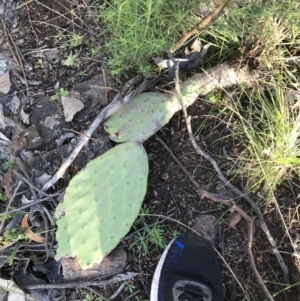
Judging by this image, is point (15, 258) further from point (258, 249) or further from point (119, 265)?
point (258, 249)

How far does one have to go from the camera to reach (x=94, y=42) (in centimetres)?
179

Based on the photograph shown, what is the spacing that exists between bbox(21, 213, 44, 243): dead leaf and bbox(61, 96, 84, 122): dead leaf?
0.38m

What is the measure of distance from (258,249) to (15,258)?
84 centimetres

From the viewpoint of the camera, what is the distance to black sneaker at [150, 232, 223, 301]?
62.9 inches

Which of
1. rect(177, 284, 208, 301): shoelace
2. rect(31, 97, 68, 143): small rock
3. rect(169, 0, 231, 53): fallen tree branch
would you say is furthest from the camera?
rect(31, 97, 68, 143): small rock

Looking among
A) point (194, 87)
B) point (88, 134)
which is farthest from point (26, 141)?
point (194, 87)

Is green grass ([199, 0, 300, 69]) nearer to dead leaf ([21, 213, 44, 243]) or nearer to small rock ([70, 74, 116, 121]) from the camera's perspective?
small rock ([70, 74, 116, 121])

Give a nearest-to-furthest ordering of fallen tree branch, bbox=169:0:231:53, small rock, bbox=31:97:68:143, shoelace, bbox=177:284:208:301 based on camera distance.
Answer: fallen tree branch, bbox=169:0:231:53, shoelace, bbox=177:284:208:301, small rock, bbox=31:97:68:143

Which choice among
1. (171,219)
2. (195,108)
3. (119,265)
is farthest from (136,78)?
(119,265)

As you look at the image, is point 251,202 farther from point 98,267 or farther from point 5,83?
point 5,83

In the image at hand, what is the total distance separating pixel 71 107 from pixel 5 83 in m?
0.31

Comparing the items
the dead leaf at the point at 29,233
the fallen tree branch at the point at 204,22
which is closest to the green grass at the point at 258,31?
the fallen tree branch at the point at 204,22

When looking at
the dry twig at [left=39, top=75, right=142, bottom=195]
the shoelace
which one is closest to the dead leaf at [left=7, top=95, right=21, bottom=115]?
the dry twig at [left=39, top=75, right=142, bottom=195]

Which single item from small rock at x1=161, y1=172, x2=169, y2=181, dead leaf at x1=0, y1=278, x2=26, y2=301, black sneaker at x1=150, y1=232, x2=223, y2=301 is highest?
small rock at x1=161, y1=172, x2=169, y2=181
